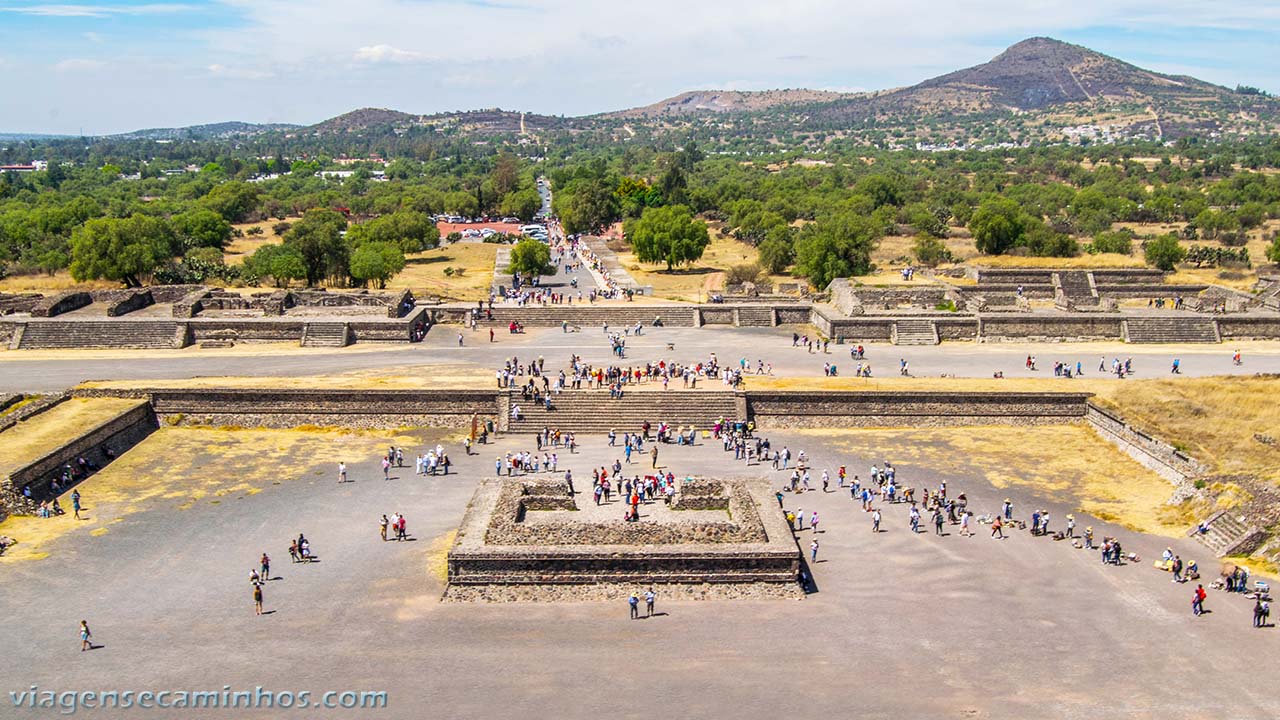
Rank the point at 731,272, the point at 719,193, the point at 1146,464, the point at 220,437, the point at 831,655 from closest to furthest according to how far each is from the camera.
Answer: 1. the point at 831,655
2. the point at 1146,464
3. the point at 220,437
4. the point at 731,272
5. the point at 719,193

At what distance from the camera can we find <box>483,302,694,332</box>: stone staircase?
1918 inches

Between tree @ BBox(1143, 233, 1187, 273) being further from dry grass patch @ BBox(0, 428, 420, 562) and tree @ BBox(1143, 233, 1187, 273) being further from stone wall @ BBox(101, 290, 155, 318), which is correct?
stone wall @ BBox(101, 290, 155, 318)

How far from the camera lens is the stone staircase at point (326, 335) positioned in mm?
44062

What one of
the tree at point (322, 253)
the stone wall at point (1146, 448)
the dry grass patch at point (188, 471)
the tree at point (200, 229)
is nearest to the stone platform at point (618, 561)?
the dry grass patch at point (188, 471)

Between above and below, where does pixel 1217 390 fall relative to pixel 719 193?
below

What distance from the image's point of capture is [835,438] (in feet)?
114

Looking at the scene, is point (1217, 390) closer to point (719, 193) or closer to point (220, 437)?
point (220, 437)

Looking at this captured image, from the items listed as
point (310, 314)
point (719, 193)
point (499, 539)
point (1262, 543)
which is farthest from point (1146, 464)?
point (719, 193)

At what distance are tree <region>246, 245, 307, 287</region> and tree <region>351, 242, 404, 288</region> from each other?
3002mm

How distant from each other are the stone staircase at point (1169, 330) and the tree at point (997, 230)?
2246 centimetres

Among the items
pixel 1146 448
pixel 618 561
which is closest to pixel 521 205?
pixel 1146 448

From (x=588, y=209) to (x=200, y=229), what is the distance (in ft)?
111

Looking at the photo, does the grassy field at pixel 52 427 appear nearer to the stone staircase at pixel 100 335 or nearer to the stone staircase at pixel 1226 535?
the stone staircase at pixel 100 335

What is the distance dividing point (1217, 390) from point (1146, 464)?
24.0 ft
